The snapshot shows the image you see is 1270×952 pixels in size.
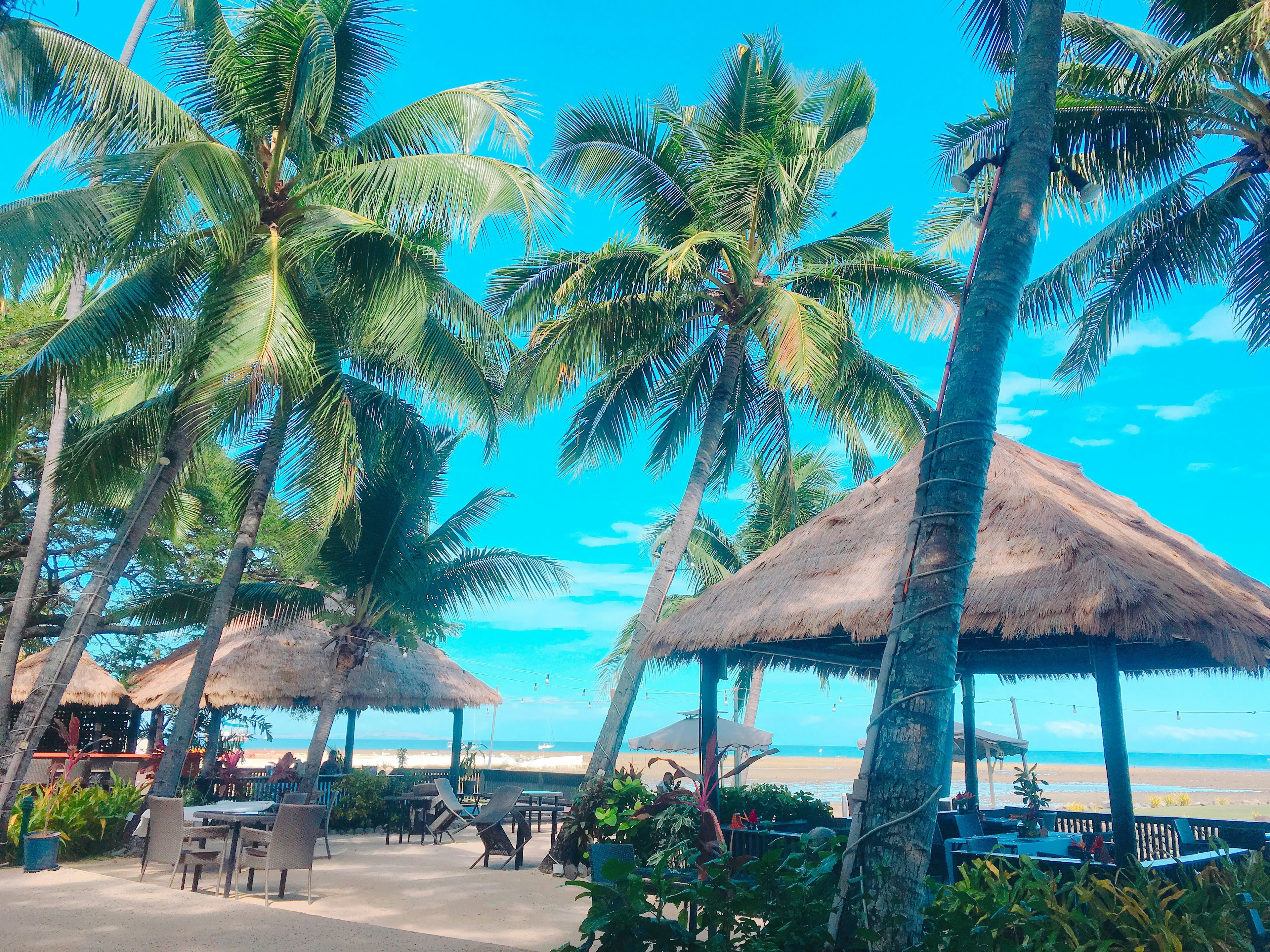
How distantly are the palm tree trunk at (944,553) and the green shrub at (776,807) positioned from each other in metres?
6.88

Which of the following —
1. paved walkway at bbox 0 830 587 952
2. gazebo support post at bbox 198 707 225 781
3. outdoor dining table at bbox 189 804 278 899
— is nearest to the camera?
paved walkway at bbox 0 830 587 952

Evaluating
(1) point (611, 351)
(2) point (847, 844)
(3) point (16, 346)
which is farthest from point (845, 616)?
(3) point (16, 346)

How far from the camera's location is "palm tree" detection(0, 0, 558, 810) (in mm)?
→ 9367

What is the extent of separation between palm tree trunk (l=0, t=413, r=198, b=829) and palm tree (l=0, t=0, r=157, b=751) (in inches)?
57.6

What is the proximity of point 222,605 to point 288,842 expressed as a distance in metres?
4.16

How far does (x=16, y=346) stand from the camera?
12.3 m

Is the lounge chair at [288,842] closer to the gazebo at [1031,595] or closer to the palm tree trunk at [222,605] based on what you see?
the palm tree trunk at [222,605]

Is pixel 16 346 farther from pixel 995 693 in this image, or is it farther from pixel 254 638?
pixel 995 693

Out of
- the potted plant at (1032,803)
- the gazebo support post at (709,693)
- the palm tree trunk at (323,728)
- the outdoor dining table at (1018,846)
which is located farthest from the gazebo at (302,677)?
the potted plant at (1032,803)

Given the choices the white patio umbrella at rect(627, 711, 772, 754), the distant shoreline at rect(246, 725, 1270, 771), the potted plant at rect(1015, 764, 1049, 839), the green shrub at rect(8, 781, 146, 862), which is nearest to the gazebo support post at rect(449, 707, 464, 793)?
the white patio umbrella at rect(627, 711, 772, 754)

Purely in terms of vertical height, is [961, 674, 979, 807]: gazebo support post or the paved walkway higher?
[961, 674, 979, 807]: gazebo support post

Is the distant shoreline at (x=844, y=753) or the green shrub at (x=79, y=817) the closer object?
the green shrub at (x=79, y=817)

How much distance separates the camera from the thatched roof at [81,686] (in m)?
15.6

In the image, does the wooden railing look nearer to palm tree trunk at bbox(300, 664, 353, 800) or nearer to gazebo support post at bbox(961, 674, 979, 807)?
gazebo support post at bbox(961, 674, 979, 807)
